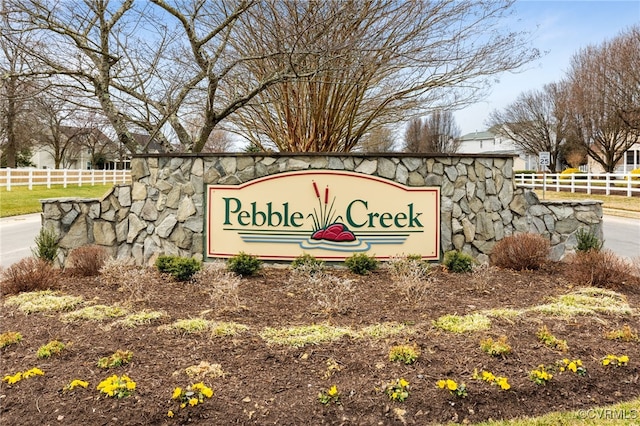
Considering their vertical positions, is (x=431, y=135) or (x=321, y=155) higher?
(x=431, y=135)

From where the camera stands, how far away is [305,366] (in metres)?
3.31

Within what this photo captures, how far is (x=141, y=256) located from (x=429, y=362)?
16.0 feet

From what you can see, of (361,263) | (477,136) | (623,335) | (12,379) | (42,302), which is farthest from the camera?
(477,136)

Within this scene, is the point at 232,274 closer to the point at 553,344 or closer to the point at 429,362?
the point at 429,362

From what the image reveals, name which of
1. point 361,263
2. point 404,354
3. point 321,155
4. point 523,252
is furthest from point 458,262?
point 404,354

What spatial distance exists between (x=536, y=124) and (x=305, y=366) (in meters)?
45.5

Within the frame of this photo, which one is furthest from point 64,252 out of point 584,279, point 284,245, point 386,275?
point 584,279

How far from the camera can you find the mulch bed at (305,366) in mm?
2785

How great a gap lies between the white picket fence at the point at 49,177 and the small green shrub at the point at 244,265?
2143 cm

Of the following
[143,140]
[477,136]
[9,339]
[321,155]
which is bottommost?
[9,339]

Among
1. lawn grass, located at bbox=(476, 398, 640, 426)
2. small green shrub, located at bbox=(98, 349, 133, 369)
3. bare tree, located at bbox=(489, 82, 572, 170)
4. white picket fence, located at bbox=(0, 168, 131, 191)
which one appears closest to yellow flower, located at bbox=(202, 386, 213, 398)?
small green shrub, located at bbox=(98, 349, 133, 369)

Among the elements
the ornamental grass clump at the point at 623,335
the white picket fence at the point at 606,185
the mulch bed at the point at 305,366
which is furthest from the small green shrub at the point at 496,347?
the white picket fence at the point at 606,185

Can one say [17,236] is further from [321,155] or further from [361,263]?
[361,263]

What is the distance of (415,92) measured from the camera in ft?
37.8
